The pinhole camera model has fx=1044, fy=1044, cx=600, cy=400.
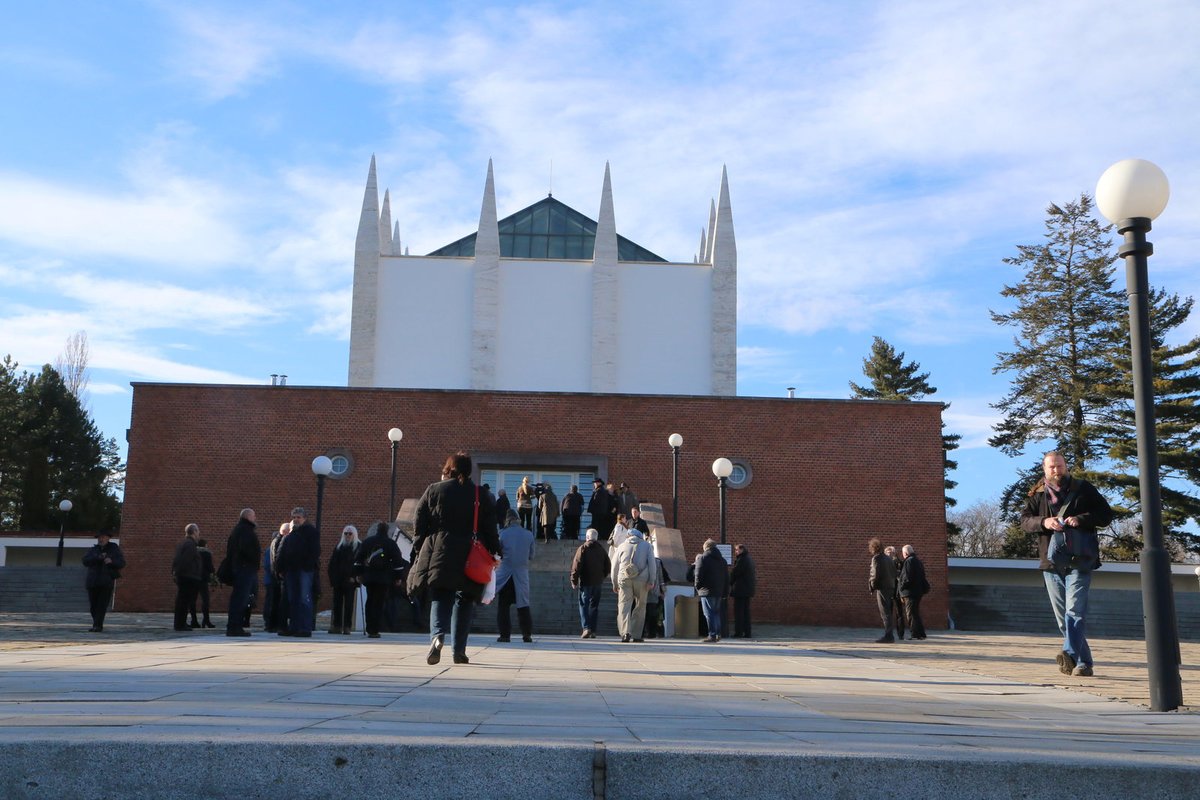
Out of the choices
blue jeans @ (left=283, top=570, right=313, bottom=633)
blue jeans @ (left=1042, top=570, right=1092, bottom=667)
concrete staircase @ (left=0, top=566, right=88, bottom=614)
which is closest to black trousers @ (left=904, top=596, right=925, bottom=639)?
blue jeans @ (left=1042, top=570, right=1092, bottom=667)

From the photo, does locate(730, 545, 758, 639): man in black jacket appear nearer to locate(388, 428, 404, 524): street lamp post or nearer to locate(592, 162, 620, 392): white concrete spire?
locate(388, 428, 404, 524): street lamp post

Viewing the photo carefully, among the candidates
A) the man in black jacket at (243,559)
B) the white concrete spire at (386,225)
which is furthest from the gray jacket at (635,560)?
the white concrete spire at (386,225)

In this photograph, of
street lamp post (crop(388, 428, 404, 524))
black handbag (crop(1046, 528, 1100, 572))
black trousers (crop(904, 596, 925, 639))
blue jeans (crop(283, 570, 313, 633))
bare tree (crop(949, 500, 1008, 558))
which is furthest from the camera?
bare tree (crop(949, 500, 1008, 558))

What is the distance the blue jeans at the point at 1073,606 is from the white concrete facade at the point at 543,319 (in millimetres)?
32294

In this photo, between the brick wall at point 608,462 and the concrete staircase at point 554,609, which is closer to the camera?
the concrete staircase at point 554,609

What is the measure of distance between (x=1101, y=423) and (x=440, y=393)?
30731mm

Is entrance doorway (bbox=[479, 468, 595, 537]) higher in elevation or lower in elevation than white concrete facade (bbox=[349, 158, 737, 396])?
lower

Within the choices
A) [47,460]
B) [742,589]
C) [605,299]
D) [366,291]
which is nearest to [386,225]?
[366,291]

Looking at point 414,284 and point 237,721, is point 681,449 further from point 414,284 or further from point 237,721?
point 237,721

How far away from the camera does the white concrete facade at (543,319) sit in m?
41.9

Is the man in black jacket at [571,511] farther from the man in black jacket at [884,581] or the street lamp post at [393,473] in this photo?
the man in black jacket at [884,581]

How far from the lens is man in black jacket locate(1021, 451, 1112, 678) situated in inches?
340

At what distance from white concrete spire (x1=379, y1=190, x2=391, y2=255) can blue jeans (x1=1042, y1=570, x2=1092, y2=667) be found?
3998 centimetres

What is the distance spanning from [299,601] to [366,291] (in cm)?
3081
